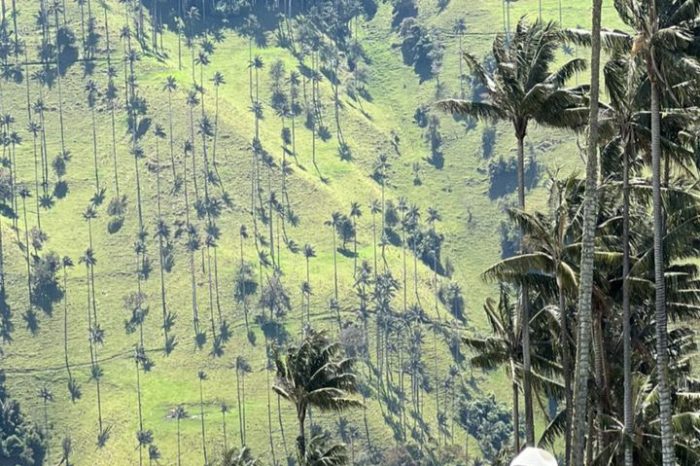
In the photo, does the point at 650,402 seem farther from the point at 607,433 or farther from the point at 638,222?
the point at 638,222

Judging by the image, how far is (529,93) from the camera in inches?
2253

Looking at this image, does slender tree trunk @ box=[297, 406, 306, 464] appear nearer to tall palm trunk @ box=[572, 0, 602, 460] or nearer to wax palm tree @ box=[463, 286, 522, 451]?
wax palm tree @ box=[463, 286, 522, 451]

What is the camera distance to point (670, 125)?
180ft

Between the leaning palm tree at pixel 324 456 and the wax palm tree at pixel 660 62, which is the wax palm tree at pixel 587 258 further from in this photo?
the leaning palm tree at pixel 324 456

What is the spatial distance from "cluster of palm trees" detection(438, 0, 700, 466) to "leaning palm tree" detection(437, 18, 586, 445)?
6 centimetres

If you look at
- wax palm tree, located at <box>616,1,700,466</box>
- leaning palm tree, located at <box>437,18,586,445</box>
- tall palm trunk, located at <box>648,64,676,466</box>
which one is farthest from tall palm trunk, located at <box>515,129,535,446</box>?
tall palm trunk, located at <box>648,64,676,466</box>

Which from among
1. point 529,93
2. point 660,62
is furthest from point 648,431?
point 660,62

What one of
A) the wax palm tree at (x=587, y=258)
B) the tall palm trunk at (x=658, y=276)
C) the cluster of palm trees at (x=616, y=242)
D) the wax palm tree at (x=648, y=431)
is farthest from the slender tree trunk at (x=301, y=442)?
the wax palm tree at (x=587, y=258)

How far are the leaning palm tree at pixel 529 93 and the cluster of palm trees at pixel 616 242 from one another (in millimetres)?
57

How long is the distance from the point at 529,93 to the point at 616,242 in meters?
8.27

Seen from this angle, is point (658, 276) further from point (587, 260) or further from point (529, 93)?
point (529, 93)

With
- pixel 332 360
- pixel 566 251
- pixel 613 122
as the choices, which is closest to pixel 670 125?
pixel 613 122

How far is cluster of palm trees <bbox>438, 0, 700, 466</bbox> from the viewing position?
49094mm

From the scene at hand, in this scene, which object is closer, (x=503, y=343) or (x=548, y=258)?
(x=548, y=258)
